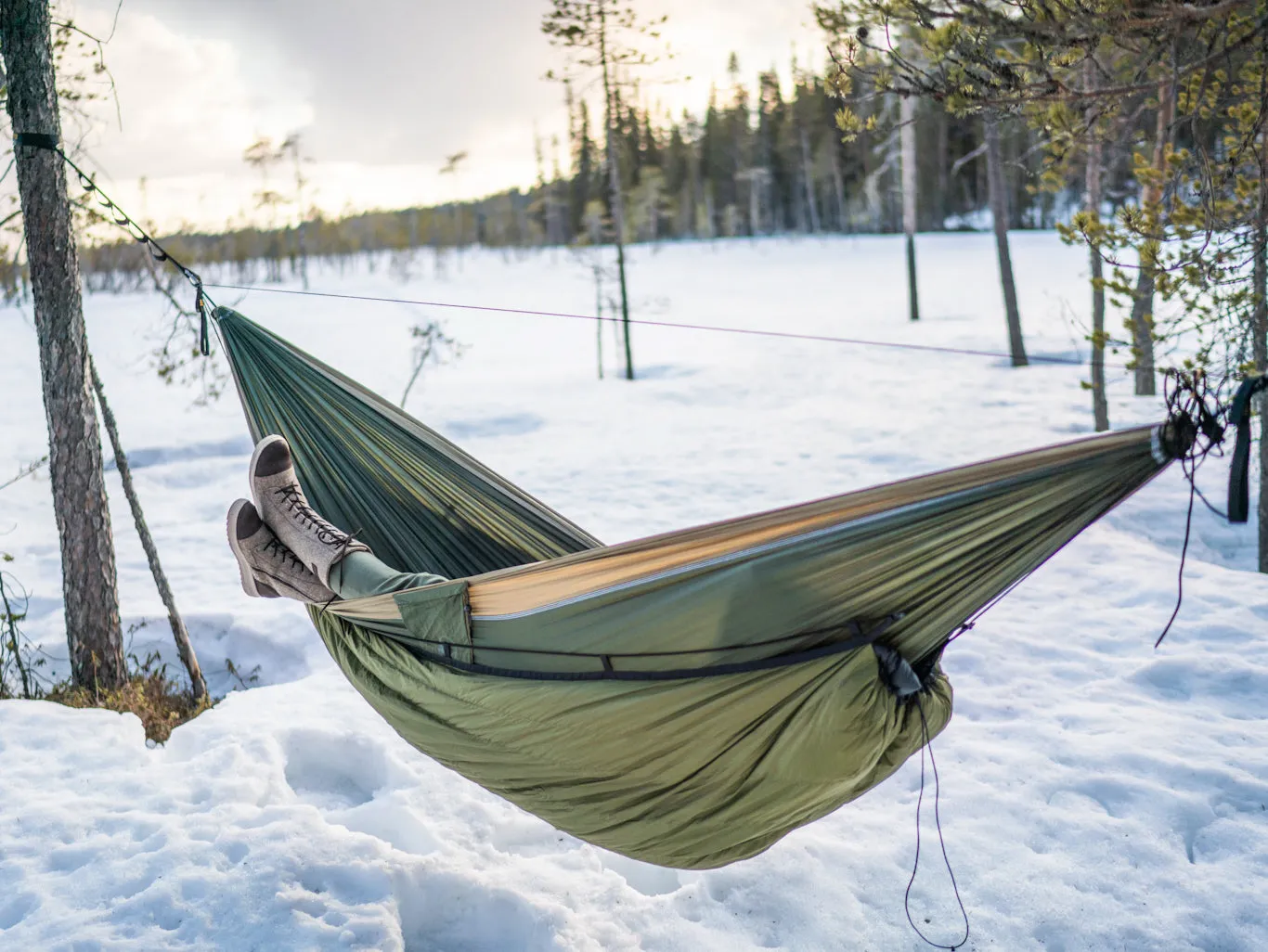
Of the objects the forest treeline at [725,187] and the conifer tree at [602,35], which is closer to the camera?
the conifer tree at [602,35]

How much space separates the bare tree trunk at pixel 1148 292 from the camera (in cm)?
225

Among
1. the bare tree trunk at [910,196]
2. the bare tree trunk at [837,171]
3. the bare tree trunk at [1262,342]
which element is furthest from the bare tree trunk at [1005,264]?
the bare tree trunk at [837,171]

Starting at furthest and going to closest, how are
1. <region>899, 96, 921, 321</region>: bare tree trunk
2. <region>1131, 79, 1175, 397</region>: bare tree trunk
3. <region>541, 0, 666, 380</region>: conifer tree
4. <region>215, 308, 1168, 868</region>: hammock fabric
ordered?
<region>899, 96, 921, 321</region>: bare tree trunk
<region>541, 0, 666, 380</region>: conifer tree
<region>1131, 79, 1175, 397</region>: bare tree trunk
<region>215, 308, 1168, 868</region>: hammock fabric

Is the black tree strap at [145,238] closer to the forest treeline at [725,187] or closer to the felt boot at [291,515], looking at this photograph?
the felt boot at [291,515]

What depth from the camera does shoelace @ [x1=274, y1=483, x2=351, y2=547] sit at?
185cm

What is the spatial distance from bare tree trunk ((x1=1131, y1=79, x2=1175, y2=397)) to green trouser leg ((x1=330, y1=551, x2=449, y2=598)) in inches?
57.4

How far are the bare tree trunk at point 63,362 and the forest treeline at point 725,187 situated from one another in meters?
17.9

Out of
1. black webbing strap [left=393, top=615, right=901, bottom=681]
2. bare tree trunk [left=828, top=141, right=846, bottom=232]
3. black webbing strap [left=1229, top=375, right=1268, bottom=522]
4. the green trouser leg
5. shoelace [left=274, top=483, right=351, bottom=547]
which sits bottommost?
black webbing strap [left=393, top=615, right=901, bottom=681]

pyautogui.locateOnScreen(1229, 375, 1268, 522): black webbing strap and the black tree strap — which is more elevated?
the black tree strap

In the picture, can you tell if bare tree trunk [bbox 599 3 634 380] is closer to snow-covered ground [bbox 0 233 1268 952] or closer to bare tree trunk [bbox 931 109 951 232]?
snow-covered ground [bbox 0 233 1268 952]

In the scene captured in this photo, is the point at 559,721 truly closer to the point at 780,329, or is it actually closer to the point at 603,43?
the point at 603,43

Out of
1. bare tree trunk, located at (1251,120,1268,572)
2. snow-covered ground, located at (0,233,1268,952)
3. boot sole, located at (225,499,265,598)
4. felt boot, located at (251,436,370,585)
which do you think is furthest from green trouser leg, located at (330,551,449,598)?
bare tree trunk, located at (1251,120,1268,572)

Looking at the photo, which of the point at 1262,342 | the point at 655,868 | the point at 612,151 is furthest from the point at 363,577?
the point at 612,151

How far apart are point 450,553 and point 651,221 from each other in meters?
27.3
